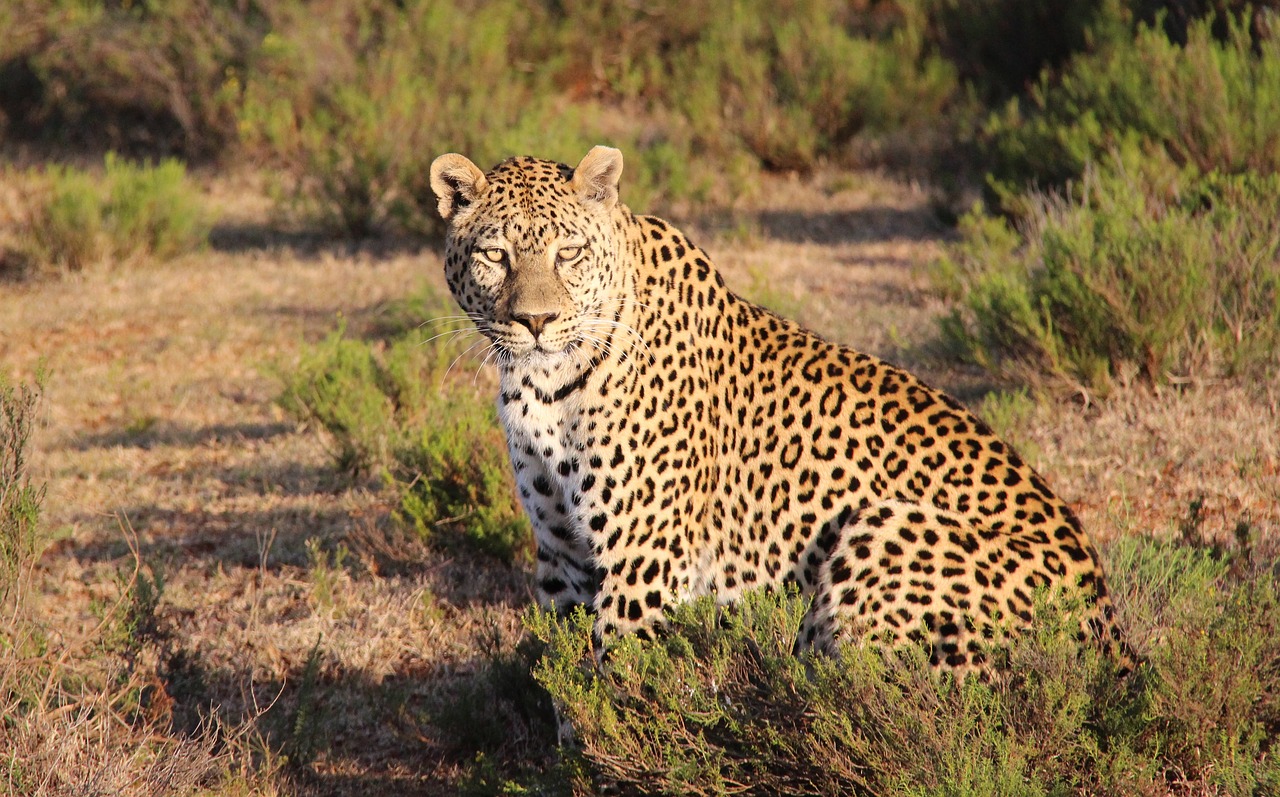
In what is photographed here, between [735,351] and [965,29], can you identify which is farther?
[965,29]

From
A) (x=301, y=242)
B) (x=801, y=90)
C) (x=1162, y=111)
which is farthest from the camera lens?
(x=801, y=90)

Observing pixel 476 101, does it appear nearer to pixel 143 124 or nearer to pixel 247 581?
pixel 143 124

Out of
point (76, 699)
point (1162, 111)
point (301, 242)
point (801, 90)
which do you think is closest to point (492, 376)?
point (301, 242)

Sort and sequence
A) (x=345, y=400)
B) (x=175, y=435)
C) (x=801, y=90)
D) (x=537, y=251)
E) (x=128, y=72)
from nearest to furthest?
(x=537, y=251), (x=345, y=400), (x=175, y=435), (x=801, y=90), (x=128, y=72)

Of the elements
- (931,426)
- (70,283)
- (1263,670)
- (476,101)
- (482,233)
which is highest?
(482,233)

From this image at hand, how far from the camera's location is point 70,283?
1113cm

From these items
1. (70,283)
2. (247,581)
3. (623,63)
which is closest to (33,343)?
(70,283)

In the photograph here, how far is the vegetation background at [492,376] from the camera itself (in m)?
3.82

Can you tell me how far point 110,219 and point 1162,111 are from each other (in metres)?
8.77

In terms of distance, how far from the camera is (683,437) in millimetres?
4441

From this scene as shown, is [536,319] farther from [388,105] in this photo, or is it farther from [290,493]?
[388,105]

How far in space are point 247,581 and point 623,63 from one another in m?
11.1

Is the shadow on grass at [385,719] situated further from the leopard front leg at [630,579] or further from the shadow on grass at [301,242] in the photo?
the shadow on grass at [301,242]

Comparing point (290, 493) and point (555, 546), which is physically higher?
point (555, 546)
